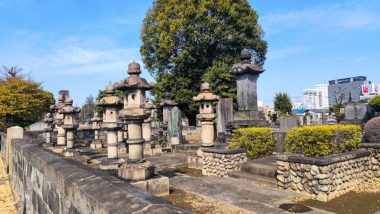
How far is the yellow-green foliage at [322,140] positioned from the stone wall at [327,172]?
35 centimetres

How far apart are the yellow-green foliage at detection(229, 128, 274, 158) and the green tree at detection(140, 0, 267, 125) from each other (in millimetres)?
14576

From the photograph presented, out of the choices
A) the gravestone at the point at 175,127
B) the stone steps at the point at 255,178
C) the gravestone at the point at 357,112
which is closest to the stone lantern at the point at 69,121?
the gravestone at the point at 175,127

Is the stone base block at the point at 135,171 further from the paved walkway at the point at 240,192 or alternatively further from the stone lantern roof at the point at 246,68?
the stone lantern roof at the point at 246,68

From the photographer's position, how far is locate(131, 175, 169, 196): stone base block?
6736 millimetres

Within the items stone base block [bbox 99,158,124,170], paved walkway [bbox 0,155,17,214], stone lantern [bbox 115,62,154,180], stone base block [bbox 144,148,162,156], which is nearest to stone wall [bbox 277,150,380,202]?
stone lantern [bbox 115,62,154,180]

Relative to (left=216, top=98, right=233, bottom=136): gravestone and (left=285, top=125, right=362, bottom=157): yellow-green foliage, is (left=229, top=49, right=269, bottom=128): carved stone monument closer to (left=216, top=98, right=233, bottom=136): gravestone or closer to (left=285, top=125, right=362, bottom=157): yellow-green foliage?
(left=216, top=98, right=233, bottom=136): gravestone

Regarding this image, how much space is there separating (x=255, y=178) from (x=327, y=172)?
7.64ft

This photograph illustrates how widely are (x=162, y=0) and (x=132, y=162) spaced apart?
24.2 m

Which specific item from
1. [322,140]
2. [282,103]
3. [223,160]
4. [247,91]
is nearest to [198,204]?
[223,160]

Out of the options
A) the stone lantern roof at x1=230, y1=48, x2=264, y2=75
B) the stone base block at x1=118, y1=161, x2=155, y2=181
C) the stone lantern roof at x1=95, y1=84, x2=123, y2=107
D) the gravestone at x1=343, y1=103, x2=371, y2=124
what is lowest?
the stone base block at x1=118, y1=161, x2=155, y2=181

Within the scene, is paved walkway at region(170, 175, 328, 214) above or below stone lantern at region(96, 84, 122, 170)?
below

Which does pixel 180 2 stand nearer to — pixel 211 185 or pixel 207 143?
pixel 207 143

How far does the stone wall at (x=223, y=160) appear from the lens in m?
9.73

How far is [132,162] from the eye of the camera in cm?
700
